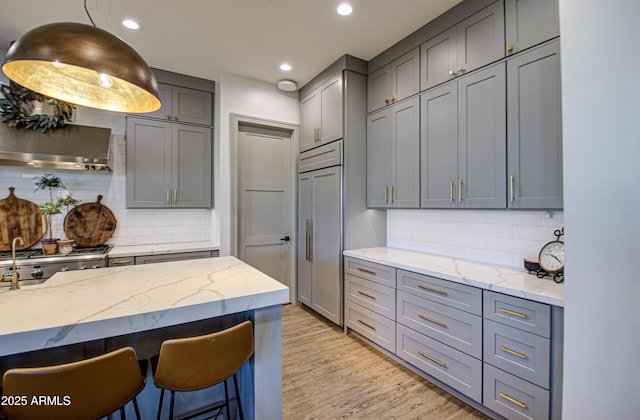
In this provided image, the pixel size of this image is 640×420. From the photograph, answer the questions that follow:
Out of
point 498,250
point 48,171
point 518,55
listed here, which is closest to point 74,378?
point 498,250

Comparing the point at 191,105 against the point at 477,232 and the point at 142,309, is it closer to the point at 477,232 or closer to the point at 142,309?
the point at 142,309

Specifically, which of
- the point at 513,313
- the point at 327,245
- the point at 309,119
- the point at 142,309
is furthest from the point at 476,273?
the point at 309,119

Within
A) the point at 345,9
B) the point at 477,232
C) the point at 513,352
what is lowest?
the point at 513,352

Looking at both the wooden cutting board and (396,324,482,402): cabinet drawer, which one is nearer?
(396,324,482,402): cabinet drawer

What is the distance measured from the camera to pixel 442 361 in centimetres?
210

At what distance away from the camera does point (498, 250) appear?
2.35m

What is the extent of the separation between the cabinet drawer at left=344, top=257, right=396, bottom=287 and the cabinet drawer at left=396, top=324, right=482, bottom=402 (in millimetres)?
387

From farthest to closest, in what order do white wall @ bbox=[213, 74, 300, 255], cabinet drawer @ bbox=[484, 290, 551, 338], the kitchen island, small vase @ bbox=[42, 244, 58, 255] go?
white wall @ bbox=[213, 74, 300, 255] < small vase @ bbox=[42, 244, 58, 255] < cabinet drawer @ bbox=[484, 290, 551, 338] < the kitchen island

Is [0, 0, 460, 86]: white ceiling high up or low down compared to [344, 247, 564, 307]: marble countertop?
up

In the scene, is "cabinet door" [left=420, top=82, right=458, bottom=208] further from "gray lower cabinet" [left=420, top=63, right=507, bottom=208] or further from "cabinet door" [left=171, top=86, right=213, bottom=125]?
"cabinet door" [left=171, top=86, right=213, bottom=125]

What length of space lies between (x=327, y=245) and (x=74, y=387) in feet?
8.07

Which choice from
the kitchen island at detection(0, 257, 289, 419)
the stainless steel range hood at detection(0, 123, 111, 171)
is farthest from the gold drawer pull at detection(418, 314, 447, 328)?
the stainless steel range hood at detection(0, 123, 111, 171)

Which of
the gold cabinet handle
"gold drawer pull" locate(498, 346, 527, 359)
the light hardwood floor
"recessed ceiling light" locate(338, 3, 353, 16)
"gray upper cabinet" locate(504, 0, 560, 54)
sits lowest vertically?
the light hardwood floor

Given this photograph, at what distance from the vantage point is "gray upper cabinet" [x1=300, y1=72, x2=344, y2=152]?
3152mm
